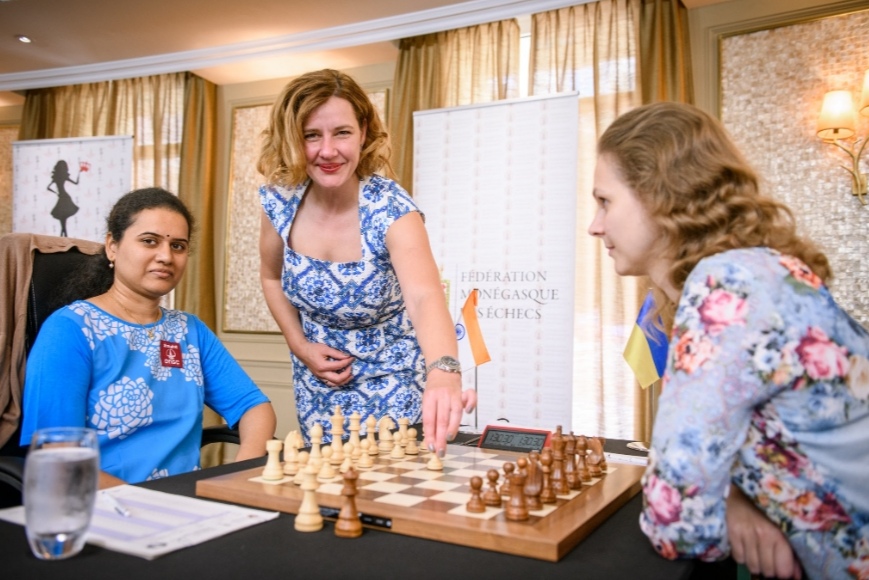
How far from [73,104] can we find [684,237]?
6.74 m

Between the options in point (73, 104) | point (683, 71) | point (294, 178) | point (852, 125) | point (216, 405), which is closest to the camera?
point (294, 178)

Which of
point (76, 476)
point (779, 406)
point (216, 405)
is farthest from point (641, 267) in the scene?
point (216, 405)

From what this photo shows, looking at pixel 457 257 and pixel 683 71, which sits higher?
pixel 683 71

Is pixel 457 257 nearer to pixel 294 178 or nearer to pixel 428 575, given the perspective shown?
pixel 294 178

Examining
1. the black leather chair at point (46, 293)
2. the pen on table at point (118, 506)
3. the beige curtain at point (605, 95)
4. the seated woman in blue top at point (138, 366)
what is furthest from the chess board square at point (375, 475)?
the beige curtain at point (605, 95)

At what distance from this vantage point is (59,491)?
2.68 feet

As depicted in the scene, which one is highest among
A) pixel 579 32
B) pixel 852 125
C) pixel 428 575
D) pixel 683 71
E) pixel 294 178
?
pixel 579 32

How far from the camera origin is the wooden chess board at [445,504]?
3.16 ft

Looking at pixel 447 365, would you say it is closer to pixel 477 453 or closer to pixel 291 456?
pixel 477 453

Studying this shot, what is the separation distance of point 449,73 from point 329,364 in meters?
3.56

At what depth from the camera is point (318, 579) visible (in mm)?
816

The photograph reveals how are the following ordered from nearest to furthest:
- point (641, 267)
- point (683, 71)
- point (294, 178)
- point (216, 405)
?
point (641, 267)
point (294, 178)
point (216, 405)
point (683, 71)

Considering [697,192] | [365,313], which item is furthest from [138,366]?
[697,192]

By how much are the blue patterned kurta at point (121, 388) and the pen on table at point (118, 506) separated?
65cm
